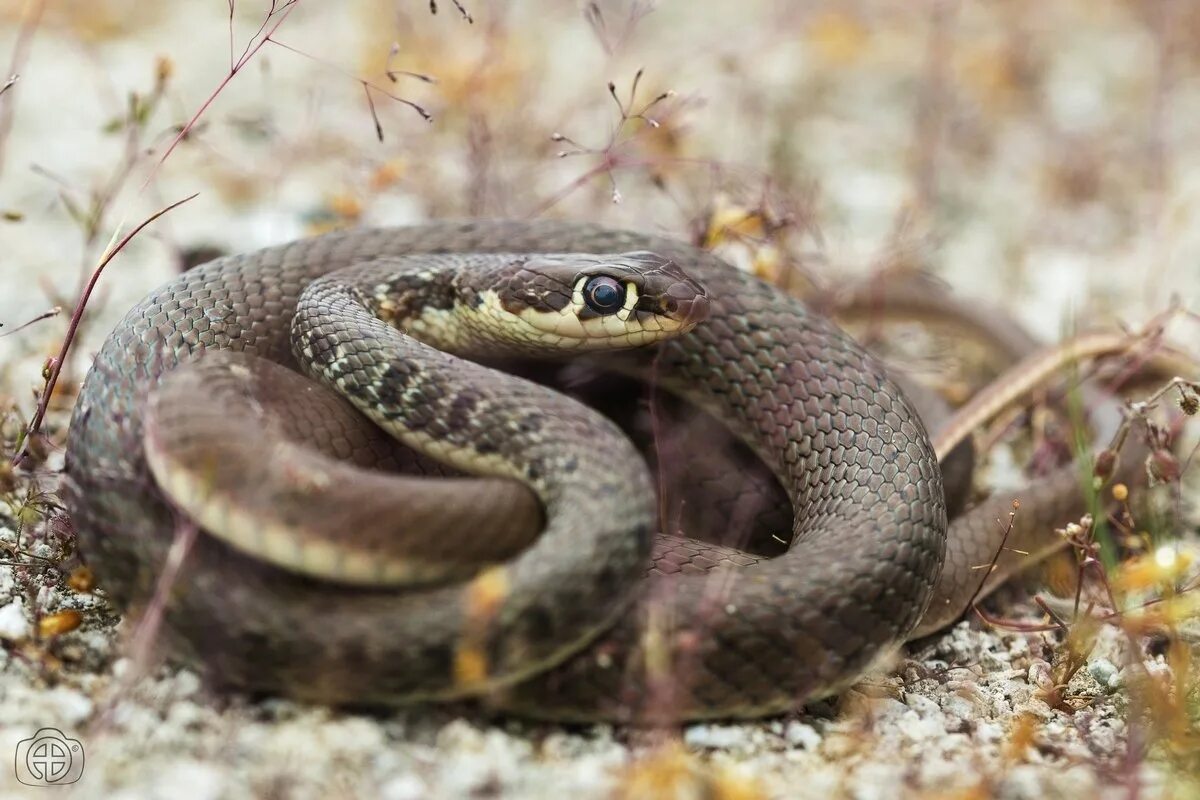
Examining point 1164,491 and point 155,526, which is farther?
point 1164,491

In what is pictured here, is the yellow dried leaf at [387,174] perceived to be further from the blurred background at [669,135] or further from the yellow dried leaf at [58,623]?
the yellow dried leaf at [58,623]

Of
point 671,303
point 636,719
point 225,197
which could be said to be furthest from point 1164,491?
point 225,197

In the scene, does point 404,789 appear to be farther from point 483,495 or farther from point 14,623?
point 14,623

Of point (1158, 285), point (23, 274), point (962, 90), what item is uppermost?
point (962, 90)

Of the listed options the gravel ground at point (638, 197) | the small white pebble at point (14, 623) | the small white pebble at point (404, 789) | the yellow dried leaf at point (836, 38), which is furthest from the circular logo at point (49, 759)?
the yellow dried leaf at point (836, 38)

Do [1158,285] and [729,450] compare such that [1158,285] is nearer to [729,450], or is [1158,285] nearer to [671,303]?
[729,450]

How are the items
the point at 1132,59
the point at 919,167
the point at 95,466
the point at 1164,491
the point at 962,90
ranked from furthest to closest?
the point at 1132,59
the point at 962,90
the point at 919,167
the point at 1164,491
the point at 95,466

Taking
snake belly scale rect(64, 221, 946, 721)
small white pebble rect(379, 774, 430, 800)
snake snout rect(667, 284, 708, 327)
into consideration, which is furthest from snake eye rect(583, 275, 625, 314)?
small white pebble rect(379, 774, 430, 800)

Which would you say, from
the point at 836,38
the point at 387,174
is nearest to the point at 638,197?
the point at 387,174
